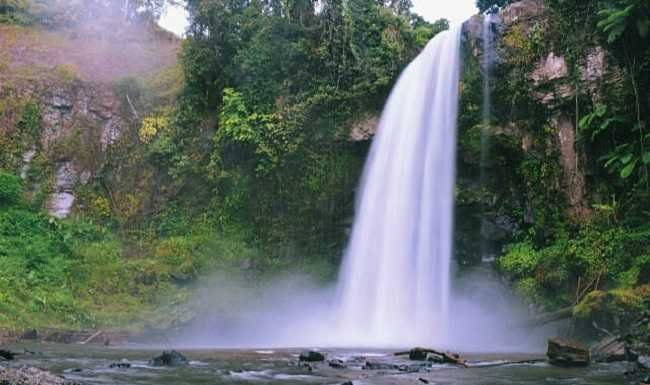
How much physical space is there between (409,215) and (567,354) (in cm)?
956

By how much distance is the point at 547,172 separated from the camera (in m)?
19.0

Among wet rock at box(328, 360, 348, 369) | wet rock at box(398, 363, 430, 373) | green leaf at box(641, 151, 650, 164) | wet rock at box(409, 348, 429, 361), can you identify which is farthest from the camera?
green leaf at box(641, 151, 650, 164)

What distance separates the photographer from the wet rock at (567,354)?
34.0 ft

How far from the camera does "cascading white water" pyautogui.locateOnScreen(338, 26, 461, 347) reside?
730 inches

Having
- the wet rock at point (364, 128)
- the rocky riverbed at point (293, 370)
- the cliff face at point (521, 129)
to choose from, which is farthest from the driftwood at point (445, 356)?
the wet rock at point (364, 128)

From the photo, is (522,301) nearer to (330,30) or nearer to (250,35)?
(330,30)

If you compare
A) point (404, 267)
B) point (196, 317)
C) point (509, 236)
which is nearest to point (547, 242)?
point (509, 236)

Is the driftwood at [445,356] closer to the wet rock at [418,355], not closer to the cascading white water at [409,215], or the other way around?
the wet rock at [418,355]

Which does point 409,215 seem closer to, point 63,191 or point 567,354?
point 567,354

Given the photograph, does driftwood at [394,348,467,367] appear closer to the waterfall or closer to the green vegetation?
the green vegetation

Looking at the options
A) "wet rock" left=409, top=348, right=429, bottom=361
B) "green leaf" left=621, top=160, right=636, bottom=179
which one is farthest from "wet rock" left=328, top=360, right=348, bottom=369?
"green leaf" left=621, top=160, right=636, bottom=179

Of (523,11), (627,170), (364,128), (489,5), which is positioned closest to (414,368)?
(627,170)

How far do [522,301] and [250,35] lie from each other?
1382 cm

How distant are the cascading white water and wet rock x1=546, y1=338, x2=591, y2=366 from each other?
6859 mm
